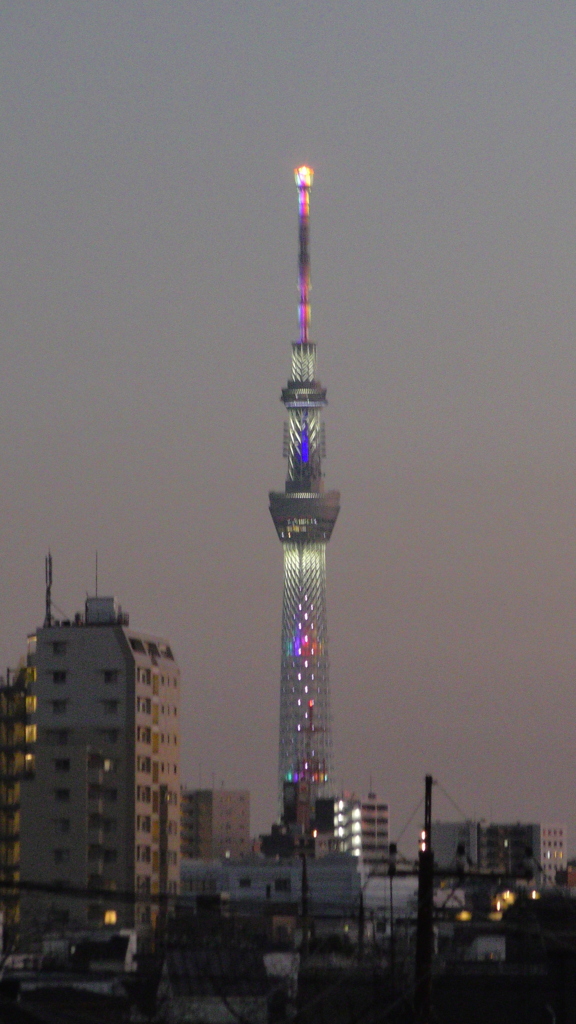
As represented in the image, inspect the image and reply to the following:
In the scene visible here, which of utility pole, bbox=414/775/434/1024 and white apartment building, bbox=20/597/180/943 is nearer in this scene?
utility pole, bbox=414/775/434/1024

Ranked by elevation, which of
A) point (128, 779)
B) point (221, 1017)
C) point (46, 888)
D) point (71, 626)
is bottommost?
point (221, 1017)

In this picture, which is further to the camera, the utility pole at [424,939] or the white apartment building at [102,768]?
the white apartment building at [102,768]

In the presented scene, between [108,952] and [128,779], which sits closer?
[108,952]

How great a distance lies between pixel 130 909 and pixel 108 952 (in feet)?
80.0

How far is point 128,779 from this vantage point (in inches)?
2753

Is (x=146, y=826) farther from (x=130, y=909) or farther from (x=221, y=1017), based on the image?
(x=221, y=1017)

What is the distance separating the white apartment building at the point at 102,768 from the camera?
67.1 meters

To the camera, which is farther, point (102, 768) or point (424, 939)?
point (102, 768)

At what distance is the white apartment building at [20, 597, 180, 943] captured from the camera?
67.1 metres

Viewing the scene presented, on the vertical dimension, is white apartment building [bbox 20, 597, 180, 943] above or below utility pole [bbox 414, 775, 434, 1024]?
above

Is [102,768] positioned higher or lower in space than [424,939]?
higher

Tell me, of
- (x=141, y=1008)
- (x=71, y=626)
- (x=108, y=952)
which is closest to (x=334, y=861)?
(x=71, y=626)

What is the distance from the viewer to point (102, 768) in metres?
69.6

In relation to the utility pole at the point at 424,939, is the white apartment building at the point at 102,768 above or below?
above
